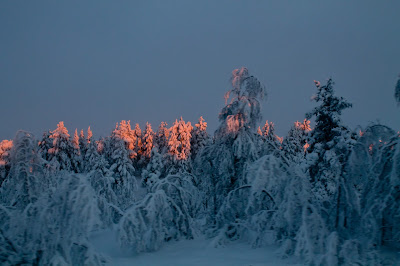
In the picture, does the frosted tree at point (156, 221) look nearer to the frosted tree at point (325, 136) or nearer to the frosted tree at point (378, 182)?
the frosted tree at point (378, 182)

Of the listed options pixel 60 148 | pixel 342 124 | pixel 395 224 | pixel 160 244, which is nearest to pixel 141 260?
pixel 160 244

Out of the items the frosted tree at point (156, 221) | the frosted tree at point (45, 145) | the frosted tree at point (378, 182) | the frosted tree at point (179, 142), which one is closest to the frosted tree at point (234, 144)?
the frosted tree at point (156, 221)

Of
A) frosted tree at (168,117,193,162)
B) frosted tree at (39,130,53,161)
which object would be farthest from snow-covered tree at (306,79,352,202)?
frosted tree at (39,130,53,161)

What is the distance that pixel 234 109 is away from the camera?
41.7ft

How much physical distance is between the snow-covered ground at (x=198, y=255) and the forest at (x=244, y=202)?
0.30 m

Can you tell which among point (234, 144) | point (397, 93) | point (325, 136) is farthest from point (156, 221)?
point (325, 136)

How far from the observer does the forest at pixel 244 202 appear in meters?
6.81

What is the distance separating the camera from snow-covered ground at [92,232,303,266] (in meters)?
8.07

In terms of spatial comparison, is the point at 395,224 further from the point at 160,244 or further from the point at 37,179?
the point at 37,179

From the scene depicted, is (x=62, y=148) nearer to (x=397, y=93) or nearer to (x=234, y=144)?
(x=234, y=144)

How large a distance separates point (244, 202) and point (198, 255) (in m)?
2.70

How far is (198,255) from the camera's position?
30.0 feet

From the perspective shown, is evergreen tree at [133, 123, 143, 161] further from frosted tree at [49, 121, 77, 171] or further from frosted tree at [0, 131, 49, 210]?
frosted tree at [0, 131, 49, 210]

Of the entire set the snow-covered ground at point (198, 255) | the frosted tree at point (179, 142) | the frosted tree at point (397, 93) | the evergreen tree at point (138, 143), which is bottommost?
the snow-covered ground at point (198, 255)
